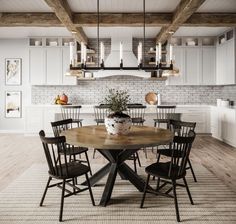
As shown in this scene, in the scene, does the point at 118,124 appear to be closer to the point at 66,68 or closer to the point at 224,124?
the point at 224,124

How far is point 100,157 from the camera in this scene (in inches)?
227

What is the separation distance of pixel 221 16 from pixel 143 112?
2507 millimetres

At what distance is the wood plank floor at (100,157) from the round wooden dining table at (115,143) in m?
1.22

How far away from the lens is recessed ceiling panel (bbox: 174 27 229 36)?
7.47m

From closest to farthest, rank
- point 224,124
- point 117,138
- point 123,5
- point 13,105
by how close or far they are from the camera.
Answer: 1. point 117,138
2. point 123,5
3. point 224,124
4. point 13,105

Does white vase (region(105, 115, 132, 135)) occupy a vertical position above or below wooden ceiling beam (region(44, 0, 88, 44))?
below

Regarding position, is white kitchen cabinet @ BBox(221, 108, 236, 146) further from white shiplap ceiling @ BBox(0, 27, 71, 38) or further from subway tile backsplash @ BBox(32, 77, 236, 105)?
white shiplap ceiling @ BBox(0, 27, 71, 38)

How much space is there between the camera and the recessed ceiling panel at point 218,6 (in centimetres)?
534

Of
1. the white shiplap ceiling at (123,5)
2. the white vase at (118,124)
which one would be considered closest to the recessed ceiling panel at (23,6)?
the white shiplap ceiling at (123,5)

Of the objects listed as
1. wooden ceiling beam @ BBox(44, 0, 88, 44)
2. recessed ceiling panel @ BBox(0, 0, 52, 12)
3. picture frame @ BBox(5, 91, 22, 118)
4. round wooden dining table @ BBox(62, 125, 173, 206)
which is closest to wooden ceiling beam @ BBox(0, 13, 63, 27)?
recessed ceiling panel @ BBox(0, 0, 52, 12)

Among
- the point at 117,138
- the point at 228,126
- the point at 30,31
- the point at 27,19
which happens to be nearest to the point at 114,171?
the point at 117,138

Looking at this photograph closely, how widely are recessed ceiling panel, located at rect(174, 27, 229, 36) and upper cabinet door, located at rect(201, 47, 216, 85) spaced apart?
0.52 meters

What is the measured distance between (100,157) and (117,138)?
243 centimetres

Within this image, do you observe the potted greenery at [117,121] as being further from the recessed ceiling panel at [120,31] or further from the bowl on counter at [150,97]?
the bowl on counter at [150,97]
